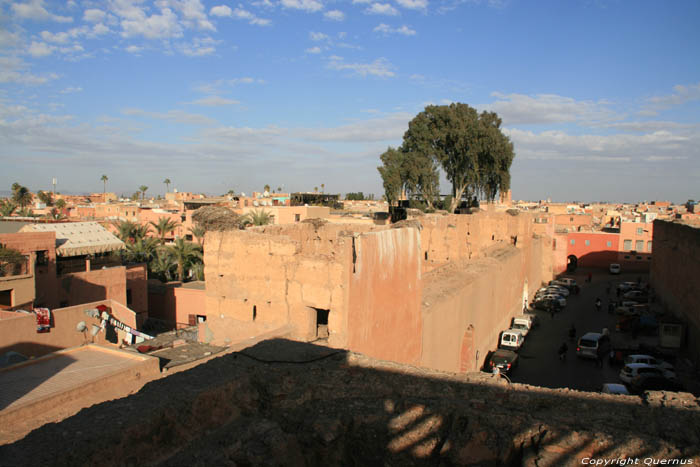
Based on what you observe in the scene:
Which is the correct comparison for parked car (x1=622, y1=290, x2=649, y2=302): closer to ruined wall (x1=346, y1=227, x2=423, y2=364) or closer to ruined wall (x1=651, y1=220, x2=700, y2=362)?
ruined wall (x1=651, y1=220, x2=700, y2=362)

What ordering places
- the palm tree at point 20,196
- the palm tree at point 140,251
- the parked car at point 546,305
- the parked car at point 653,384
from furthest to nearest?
the palm tree at point 20,196, the palm tree at point 140,251, the parked car at point 546,305, the parked car at point 653,384

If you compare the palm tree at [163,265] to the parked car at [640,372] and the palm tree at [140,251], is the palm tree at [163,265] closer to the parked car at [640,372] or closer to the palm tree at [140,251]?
the palm tree at [140,251]

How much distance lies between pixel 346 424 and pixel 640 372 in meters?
13.0

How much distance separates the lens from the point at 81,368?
9219mm

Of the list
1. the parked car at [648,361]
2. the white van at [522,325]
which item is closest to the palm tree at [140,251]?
the white van at [522,325]

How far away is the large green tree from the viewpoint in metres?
33.4

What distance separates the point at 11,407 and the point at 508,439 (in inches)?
269

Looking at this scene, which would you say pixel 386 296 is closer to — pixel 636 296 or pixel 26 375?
pixel 26 375

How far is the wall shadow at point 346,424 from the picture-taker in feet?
10.2

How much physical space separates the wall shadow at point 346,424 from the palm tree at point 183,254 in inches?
942

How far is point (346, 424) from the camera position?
3.78m

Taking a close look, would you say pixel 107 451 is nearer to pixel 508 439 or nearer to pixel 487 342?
pixel 508 439

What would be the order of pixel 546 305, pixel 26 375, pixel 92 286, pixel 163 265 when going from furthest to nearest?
pixel 163 265
pixel 546 305
pixel 92 286
pixel 26 375

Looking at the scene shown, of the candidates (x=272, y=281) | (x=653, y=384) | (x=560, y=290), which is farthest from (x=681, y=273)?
(x=272, y=281)
